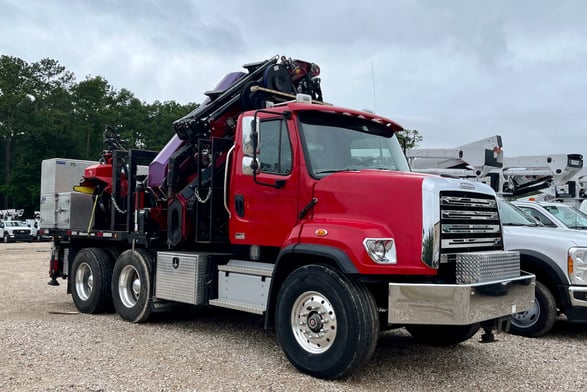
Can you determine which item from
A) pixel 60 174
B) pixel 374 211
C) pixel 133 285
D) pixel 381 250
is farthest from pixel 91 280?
pixel 381 250

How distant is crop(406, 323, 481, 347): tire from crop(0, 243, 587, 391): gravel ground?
0.13 metres

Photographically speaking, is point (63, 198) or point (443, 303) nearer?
point (443, 303)

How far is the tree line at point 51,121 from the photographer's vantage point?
58625 mm

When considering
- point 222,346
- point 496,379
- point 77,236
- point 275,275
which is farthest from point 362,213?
point 77,236

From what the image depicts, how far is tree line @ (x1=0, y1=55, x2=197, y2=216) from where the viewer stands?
58.6 m

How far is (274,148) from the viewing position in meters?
6.52

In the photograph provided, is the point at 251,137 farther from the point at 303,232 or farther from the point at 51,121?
the point at 51,121

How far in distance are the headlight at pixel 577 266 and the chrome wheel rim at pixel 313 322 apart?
13.1 ft

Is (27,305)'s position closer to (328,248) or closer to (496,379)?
(328,248)

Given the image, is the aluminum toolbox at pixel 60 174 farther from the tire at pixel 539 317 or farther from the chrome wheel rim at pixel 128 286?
the tire at pixel 539 317

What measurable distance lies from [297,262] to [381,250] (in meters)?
1.14

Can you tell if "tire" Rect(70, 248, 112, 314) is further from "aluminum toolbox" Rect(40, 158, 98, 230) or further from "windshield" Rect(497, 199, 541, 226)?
"windshield" Rect(497, 199, 541, 226)

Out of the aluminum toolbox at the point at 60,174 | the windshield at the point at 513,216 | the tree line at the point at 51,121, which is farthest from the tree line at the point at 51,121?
the windshield at the point at 513,216

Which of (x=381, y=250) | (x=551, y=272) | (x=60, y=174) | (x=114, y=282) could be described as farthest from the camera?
(x=60, y=174)
